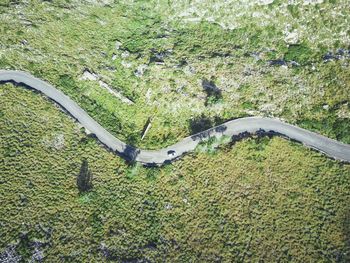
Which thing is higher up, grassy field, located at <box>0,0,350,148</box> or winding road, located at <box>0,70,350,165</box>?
→ grassy field, located at <box>0,0,350,148</box>

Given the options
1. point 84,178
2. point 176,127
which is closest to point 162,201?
point 84,178

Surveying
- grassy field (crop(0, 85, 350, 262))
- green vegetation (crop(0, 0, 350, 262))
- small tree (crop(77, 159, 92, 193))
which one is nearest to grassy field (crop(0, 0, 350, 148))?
green vegetation (crop(0, 0, 350, 262))

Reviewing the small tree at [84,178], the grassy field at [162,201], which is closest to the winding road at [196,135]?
the grassy field at [162,201]

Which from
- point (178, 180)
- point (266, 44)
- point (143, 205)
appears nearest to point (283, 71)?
point (266, 44)

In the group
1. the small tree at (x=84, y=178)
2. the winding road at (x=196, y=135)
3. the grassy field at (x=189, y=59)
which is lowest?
the small tree at (x=84, y=178)

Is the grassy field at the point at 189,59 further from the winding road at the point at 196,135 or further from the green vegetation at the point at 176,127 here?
the winding road at the point at 196,135

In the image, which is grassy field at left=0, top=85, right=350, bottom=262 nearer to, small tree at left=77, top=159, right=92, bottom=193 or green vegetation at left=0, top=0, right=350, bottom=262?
green vegetation at left=0, top=0, right=350, bottom=262
